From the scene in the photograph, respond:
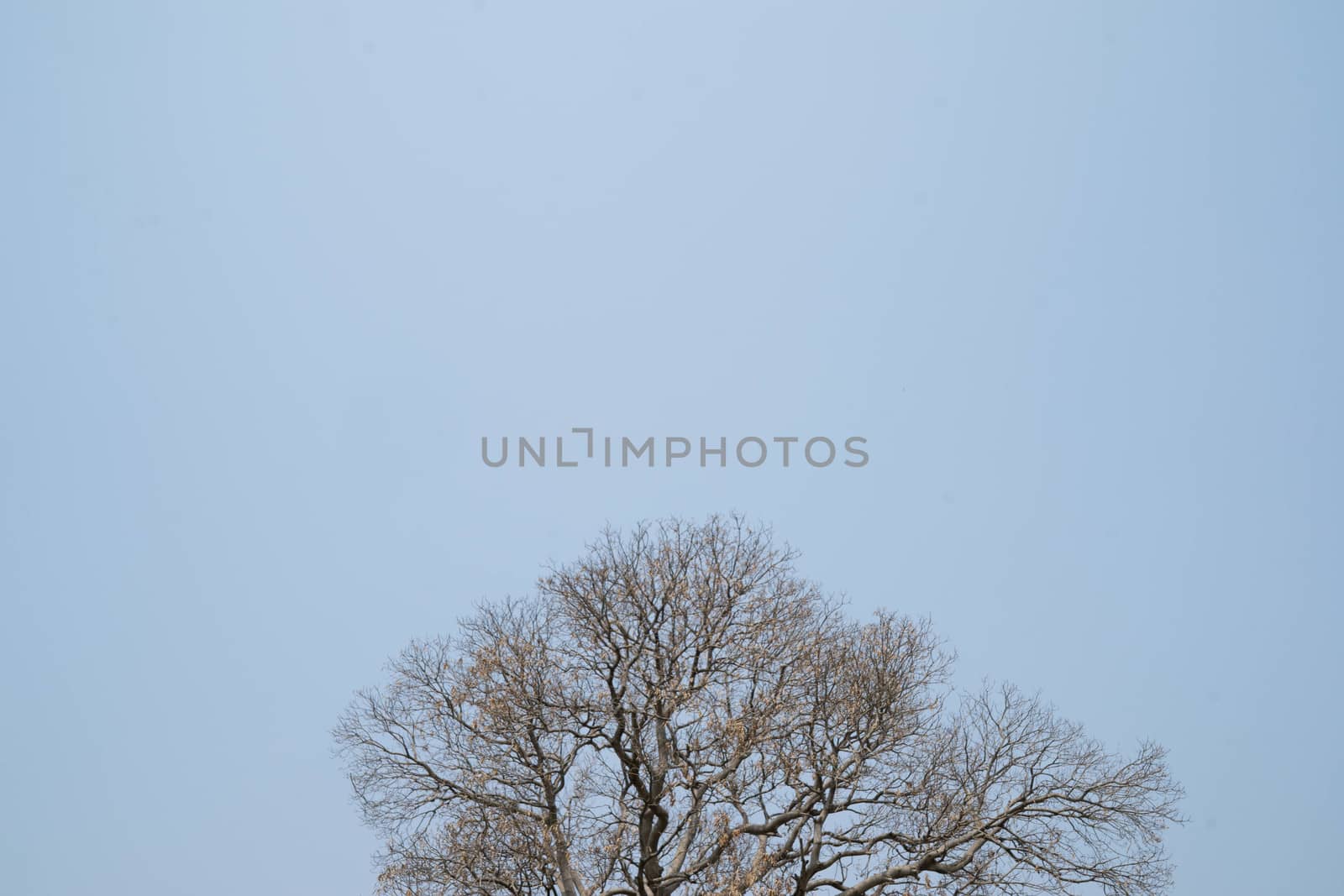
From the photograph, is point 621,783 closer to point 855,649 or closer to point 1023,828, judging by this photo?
point 855,649

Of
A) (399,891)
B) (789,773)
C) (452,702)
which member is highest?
(452,702)

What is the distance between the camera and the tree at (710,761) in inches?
988

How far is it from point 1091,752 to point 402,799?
13837mm

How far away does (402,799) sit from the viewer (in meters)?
27.1

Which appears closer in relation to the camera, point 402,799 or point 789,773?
point 789,773

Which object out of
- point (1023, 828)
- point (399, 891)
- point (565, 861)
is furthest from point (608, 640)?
point (1023, 828)

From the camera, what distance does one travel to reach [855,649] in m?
26.7

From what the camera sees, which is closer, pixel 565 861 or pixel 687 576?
pixel 565 861

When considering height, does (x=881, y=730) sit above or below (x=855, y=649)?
below

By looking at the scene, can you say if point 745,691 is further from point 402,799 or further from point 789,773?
point 402,799

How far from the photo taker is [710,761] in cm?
2575

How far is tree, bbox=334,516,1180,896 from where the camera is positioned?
2509 centimetres

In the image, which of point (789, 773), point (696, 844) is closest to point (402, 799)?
point (696, 844)

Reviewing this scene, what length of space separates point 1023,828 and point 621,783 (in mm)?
7898
